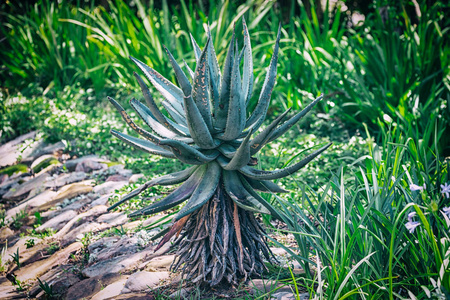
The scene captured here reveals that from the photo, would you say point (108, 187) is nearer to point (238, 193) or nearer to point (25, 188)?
point (25, 188)

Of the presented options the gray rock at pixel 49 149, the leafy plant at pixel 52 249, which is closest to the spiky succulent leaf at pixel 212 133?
the leafy plant at pixel 52 249

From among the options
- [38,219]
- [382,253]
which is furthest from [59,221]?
[382,253]

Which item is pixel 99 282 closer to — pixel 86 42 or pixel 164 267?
pixel 164 267

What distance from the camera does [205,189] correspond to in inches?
67.3

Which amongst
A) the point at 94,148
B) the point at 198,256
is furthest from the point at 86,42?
the point at 198,256

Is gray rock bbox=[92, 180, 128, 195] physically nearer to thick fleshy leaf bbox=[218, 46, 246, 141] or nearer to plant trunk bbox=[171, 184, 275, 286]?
plant trunk bbox=[171, 184, 275, 286]

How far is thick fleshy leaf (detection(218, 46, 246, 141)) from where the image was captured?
1615 mm

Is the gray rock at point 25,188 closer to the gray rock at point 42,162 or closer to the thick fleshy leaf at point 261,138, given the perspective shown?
the gray rock at point 42,162

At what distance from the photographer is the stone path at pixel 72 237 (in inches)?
85.2

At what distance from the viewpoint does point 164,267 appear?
2180 mm

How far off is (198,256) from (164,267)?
45 cm

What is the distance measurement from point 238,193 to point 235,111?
14.5 inches

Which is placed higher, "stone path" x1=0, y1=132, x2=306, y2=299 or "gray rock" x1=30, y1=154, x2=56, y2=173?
"gray rock" x1=30, y1=154, x2=56, y2=173

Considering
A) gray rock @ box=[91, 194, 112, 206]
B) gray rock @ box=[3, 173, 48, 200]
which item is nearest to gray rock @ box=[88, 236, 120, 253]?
→ gray rock @ box=[91, 194, 112, 206]
